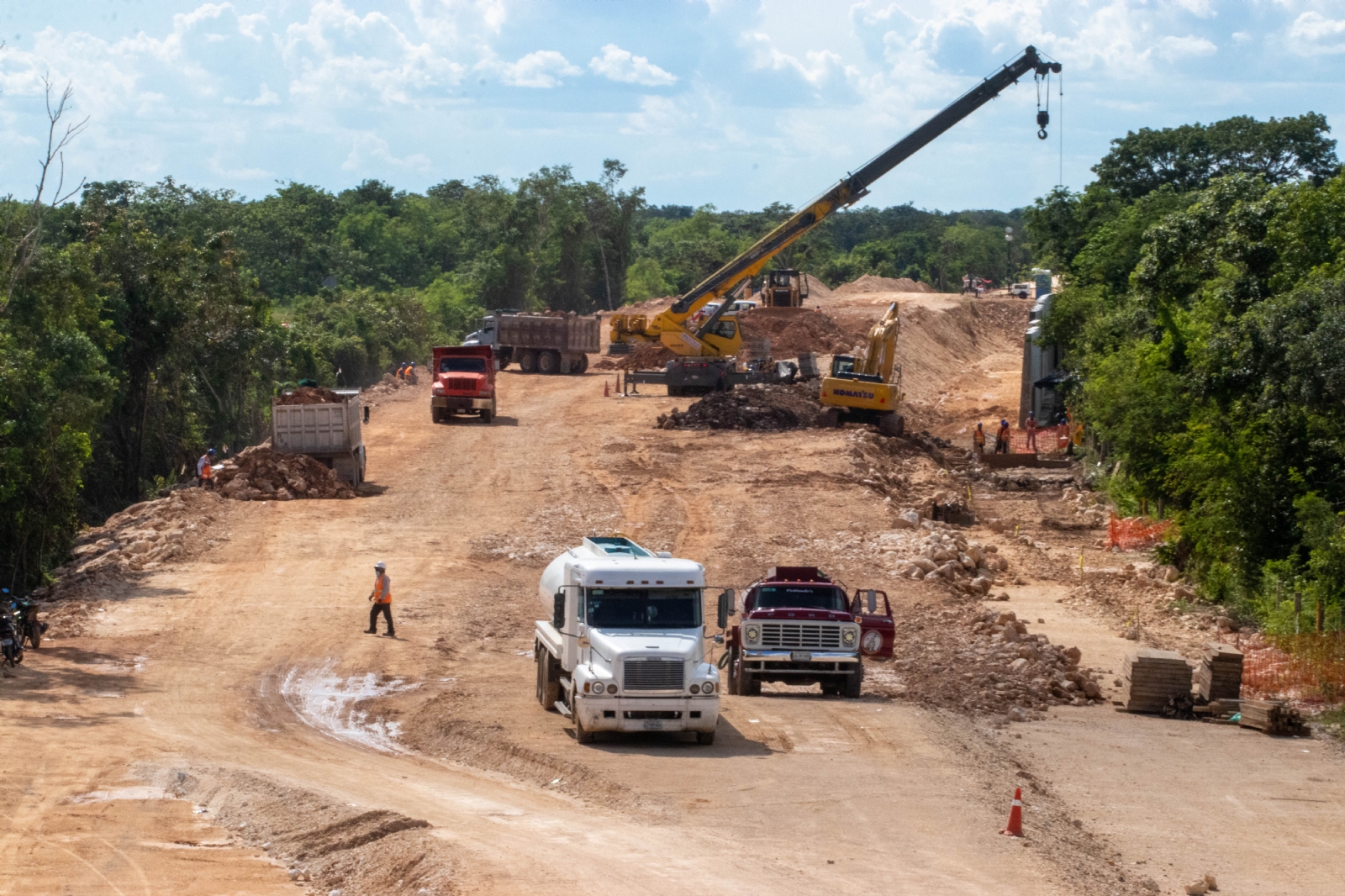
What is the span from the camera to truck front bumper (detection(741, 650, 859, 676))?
64.1 ft

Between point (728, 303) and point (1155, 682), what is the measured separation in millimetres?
34555

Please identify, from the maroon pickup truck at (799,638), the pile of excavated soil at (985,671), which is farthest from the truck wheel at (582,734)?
the pile of excavated soil at (985,671)

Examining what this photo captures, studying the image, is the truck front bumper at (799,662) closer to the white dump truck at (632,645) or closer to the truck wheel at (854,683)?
the truck wheel at (854,683)

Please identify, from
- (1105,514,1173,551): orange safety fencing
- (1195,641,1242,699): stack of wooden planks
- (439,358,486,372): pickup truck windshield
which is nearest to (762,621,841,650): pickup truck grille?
(1195,641,1242,699): stack of wooden planks

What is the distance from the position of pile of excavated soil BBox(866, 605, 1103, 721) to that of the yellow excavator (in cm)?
2176

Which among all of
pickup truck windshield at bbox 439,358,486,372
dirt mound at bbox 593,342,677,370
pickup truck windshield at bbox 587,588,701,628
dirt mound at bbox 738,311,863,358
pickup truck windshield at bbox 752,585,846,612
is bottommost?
pickup truck windshield at bbox 752,585,846,612

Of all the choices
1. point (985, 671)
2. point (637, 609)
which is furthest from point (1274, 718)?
point (637, 609)

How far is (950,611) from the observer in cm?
2594

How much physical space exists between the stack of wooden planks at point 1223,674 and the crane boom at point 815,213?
28132mm

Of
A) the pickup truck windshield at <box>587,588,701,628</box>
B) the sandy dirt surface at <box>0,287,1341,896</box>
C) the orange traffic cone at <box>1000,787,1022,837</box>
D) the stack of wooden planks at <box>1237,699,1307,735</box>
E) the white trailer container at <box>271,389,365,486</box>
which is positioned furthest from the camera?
the white trailer container at <box>271,389,365,486</box>

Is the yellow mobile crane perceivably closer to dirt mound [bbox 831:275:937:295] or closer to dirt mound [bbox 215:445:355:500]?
dirt mound [bbox 215:445:355:500]

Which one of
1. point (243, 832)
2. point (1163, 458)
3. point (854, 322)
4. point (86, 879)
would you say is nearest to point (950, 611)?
point (1163, 458)

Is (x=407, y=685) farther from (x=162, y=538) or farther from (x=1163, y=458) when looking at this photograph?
(x=1163, y=458)

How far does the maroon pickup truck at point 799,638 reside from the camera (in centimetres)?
1952
